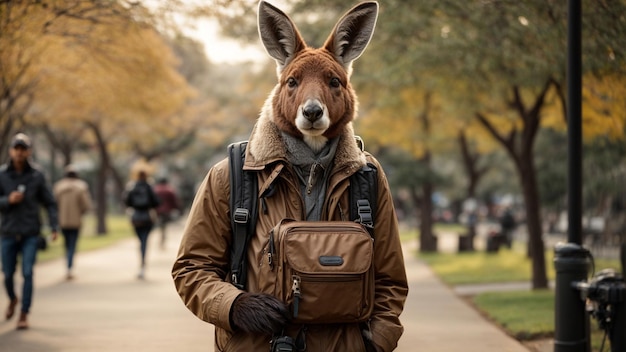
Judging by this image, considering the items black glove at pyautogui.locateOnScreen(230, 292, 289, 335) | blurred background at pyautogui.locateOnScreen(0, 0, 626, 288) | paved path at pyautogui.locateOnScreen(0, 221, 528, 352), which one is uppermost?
blurred background at pyautogui.locateOnScreen(0, 0, 626, 288)

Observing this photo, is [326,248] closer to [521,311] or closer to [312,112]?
[312,112]

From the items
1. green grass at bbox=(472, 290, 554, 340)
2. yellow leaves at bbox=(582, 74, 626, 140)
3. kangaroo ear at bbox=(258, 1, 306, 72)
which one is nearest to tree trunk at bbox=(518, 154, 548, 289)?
green grass at bbox=(472, 290, 554, 340)

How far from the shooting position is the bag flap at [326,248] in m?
3.31

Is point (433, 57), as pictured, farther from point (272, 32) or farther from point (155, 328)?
point (272, 32)

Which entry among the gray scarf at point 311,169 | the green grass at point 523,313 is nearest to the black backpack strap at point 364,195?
the gray scarf at point 311,169

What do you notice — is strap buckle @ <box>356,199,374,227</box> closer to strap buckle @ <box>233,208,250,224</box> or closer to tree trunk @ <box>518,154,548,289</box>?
strap buckle @ <box>233,208,250,224</box>

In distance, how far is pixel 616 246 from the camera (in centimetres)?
3159

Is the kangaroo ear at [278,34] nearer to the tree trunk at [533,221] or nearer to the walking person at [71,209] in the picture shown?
the tree trunk at [533,221]

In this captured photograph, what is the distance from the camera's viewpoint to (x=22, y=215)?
10.5 meters

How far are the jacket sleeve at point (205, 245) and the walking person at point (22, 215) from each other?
721cm

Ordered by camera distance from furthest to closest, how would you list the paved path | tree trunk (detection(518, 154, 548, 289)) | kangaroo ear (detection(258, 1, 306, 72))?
1. tree trunk (detection(518, 154, 548, 289))
2. the paved path
3. kangaroo ear (detection(258, 1, 306, 72))

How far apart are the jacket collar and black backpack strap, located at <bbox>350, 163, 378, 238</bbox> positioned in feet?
0.16

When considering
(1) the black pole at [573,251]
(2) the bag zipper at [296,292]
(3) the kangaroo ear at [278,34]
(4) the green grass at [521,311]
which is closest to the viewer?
(2) the bag zipper at [296,292]

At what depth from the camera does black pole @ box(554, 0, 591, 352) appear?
686cm
